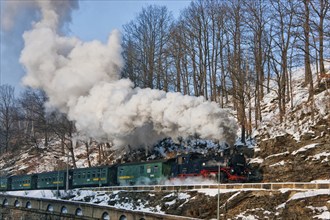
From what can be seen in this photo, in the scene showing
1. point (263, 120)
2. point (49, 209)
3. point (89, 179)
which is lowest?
point (49, 209)

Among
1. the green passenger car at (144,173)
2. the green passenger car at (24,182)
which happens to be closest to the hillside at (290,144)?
the green passenger car at (144,173)

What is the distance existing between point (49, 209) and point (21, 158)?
111 feet

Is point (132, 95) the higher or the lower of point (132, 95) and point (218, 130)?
the higher

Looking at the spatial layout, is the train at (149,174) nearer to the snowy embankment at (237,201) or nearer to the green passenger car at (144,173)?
the green passenger car at (144,173)

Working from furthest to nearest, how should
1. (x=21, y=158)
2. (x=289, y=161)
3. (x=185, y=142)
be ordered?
1. (x=21, y=158)
2. (x=185, y=142)
3. (x=289, y=161)

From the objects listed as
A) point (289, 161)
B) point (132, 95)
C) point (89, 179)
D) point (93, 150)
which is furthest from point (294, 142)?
point (93, 150)

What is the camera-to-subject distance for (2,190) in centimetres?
5059

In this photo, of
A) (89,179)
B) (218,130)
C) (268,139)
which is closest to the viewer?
(218,130)

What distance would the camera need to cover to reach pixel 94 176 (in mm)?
37406

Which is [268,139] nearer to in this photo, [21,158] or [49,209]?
[49,209]

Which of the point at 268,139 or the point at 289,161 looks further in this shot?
the point at 268,139

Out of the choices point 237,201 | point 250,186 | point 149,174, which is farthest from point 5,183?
point 250,186

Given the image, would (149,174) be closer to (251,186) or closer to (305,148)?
(251,186)

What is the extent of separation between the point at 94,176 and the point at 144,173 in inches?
282
